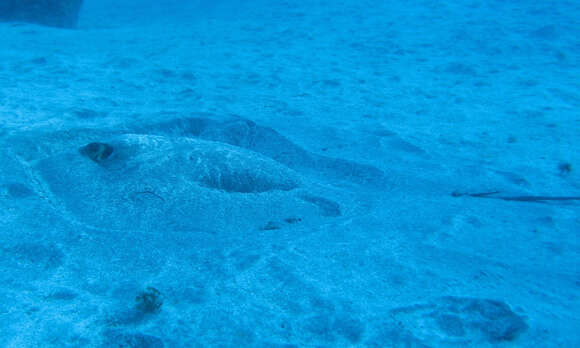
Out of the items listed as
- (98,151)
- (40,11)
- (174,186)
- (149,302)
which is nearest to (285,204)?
(174,186)

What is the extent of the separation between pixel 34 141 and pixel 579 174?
597cm

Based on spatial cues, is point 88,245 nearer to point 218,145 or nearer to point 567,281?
point 218,145

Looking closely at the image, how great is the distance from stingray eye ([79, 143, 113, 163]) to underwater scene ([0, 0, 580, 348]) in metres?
0.02

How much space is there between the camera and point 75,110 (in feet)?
16.2

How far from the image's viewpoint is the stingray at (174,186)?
3.13 metres

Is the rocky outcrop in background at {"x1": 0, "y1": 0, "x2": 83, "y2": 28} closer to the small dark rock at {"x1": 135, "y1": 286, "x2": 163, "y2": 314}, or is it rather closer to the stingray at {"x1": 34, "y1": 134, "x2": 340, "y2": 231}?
the stingray at {"x1": 34, "y1": 134, "x2": 340, "y2": 231}

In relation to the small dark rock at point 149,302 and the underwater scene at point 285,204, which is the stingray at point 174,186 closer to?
the underwater scene at point 285,204

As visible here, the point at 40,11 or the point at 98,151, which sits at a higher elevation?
the point at 40,11

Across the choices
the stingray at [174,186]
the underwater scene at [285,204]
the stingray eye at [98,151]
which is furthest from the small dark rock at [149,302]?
the stingray eye at [98,151]

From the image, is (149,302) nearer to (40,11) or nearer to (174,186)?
(174,186)

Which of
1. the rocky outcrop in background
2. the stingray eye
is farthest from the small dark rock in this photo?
the rocky outcrop in background

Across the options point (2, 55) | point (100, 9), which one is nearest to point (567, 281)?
point (2, 55)

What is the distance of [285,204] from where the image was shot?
3.49 meters

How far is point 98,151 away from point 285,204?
193cm
